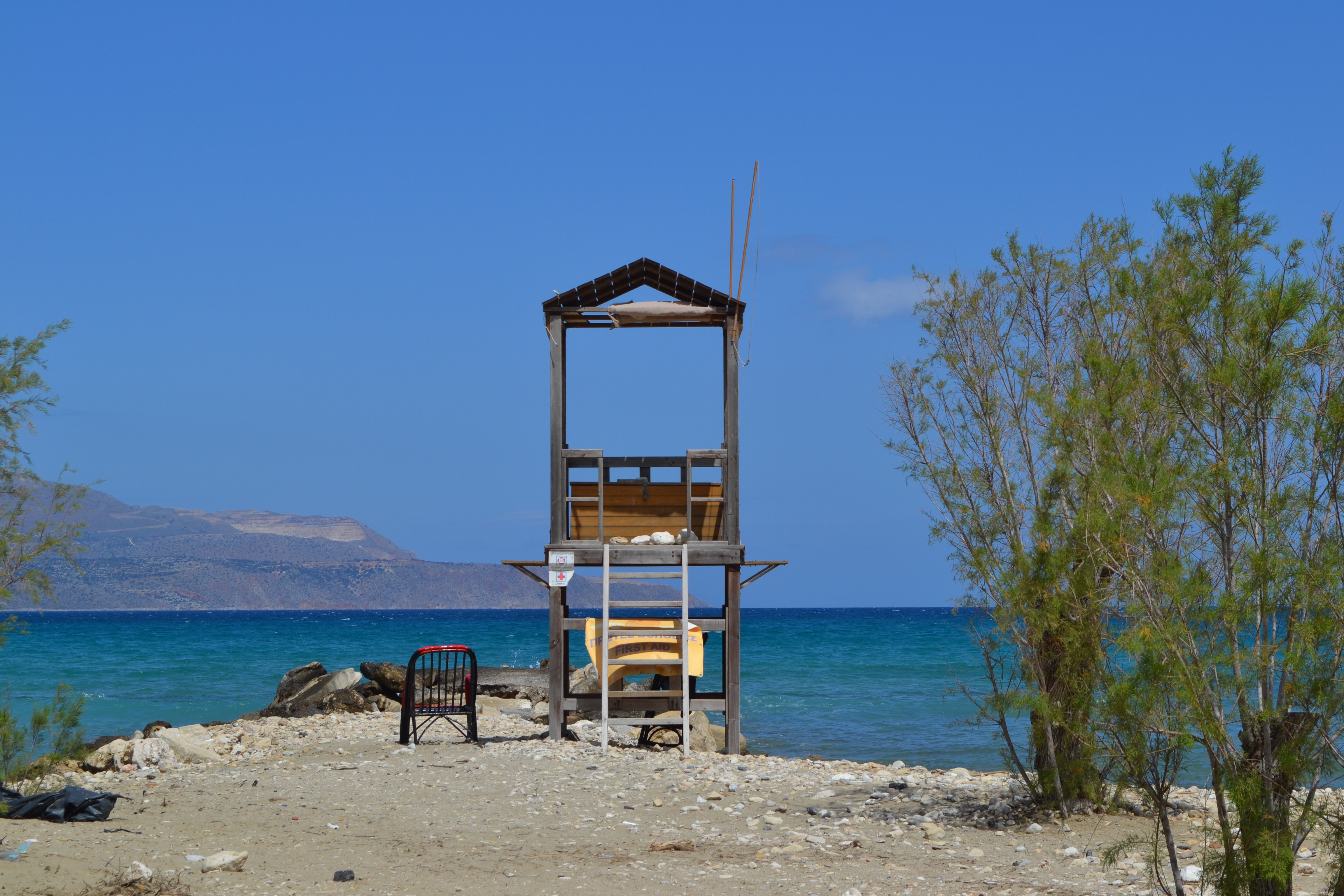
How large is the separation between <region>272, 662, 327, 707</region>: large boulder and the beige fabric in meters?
10.4

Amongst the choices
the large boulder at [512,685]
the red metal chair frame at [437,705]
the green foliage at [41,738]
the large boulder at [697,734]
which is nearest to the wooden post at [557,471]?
the red metal chair frame at [437,705]

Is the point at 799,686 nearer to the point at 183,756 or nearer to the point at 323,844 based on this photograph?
the point at 183,756

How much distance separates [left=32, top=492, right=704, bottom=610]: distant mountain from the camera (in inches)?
5576

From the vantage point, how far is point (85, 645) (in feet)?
164

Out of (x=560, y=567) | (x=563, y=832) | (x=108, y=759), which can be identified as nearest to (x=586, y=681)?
(x=560, y=567)

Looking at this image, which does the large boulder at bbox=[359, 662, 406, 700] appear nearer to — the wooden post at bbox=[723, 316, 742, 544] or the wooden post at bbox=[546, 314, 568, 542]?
the wooden post at bbox=[546, 314, 568, 542]

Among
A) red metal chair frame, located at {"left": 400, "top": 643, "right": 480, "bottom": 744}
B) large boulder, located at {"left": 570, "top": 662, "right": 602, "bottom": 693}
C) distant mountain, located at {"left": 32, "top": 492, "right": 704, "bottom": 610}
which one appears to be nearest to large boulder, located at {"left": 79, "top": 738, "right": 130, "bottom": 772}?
red metal chair frame, located at {"left": 400, "top": 643, "right": 480, "bottom": 744}

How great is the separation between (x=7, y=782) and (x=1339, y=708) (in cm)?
876

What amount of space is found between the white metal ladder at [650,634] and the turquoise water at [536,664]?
295cm

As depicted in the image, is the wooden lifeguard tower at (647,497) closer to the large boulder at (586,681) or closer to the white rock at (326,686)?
the large boulder at (586,681)

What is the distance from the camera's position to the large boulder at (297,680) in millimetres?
20031

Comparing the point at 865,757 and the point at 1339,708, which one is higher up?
the point at 1339,708

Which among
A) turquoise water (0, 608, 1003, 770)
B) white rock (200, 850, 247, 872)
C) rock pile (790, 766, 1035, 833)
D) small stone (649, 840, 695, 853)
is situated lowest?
turquoise water (0, 608, 1003, 770)

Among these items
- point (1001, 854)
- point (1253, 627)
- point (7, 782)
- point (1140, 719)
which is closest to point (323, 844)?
point (7, 782)
